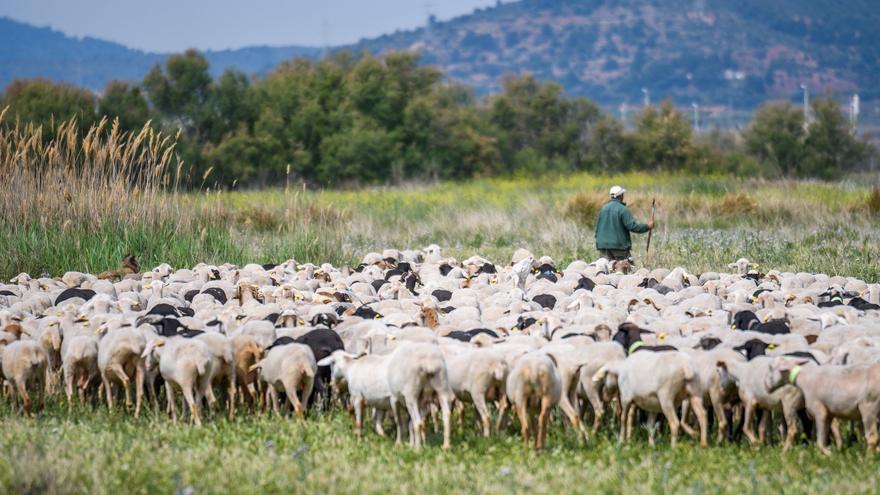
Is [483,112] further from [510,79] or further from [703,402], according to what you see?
[703,402]

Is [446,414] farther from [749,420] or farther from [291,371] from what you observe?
[749,420]

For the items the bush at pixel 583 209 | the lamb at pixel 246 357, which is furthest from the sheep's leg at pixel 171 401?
the bush at pixel 583 209

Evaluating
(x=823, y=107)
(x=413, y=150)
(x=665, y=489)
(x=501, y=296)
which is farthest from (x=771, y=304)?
(x=823, y=107)

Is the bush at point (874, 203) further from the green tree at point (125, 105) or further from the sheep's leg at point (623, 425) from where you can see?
the green tree at point (125, 105)

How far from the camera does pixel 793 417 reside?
9656mm

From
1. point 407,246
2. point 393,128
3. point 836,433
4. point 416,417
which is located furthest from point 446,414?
point 393,128

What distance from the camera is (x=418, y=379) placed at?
9.53 m

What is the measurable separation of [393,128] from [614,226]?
47.5 meters

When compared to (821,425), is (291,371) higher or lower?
higher

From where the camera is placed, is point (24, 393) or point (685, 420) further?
point (24, 393)

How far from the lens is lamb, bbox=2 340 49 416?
35.4ft

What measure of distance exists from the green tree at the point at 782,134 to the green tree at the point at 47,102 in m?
41.8

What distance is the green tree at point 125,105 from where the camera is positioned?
183 ft

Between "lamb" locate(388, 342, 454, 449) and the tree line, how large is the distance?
45.0 meters
